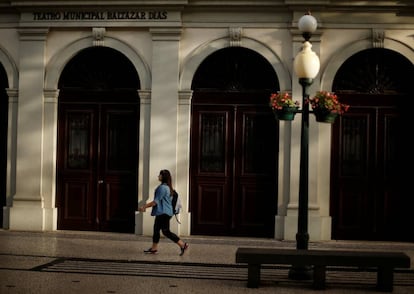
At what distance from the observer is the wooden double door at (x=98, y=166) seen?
19.4 metres

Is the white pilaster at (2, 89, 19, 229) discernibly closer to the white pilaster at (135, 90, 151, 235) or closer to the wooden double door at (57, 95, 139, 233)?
the wooden double door at (57, 95, 139, 233)

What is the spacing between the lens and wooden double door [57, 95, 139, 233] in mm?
19422

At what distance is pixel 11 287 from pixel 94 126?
8.22 meters

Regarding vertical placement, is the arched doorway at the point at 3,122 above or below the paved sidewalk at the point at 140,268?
above

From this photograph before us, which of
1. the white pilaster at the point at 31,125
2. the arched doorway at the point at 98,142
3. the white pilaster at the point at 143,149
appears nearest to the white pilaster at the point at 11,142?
the white pilaster at the point at 31,125

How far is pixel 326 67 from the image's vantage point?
18.6 metres

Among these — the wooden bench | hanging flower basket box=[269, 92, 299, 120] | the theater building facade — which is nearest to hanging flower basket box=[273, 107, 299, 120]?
hanging flower basket box=[269, 92, 299, 120]

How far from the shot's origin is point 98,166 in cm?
1948

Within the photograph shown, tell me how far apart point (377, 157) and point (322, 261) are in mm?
7132

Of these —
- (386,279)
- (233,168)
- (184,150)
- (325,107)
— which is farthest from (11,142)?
(386,279)

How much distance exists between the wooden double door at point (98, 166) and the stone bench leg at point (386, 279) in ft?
27.4

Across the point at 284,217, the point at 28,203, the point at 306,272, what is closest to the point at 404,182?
the point at 284,217

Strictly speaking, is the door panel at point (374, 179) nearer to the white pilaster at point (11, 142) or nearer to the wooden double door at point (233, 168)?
the wooden double door at point (233, 168)

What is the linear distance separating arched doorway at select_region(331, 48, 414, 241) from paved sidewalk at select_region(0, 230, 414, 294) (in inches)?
24.8
